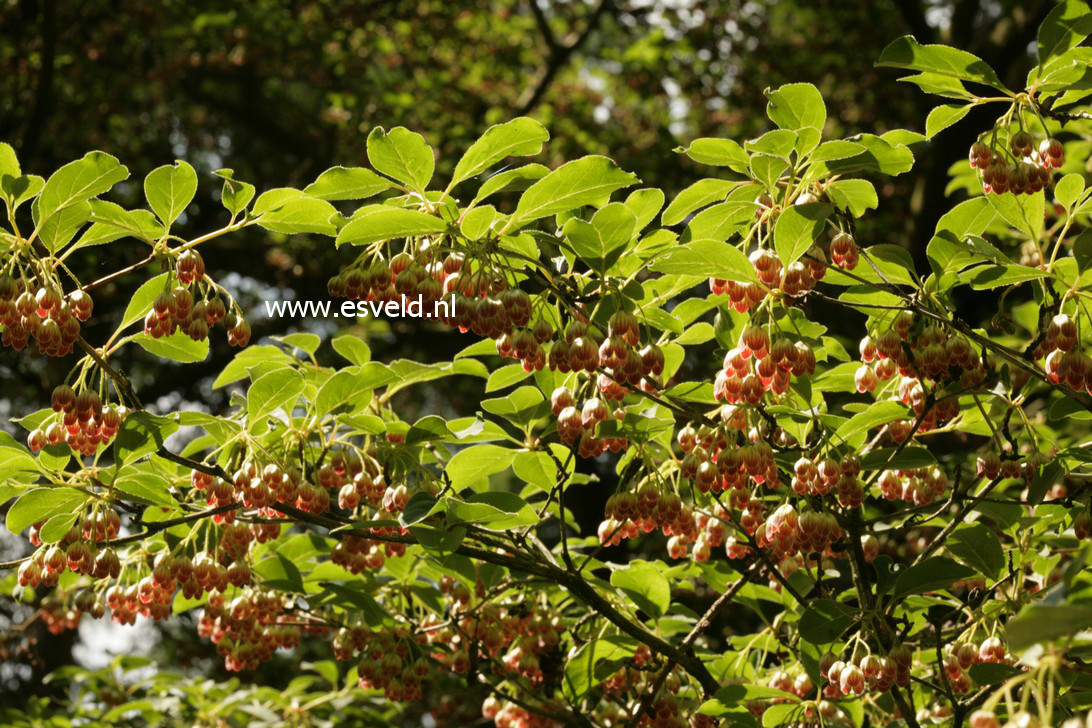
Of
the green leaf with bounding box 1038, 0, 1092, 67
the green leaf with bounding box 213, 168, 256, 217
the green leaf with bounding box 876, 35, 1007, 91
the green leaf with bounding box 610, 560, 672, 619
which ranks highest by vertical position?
the green leaf with bounding box 1038, 0, 1092, 67

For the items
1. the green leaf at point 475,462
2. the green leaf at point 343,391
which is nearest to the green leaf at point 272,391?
the green leaf at point 343,391

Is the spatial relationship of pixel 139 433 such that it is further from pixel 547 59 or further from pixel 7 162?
pixel 547 59

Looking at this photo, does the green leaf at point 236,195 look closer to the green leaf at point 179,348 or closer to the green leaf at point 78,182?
the green leaf at point 78,182

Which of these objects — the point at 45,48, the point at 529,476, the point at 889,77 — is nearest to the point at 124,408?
the point at 529,476

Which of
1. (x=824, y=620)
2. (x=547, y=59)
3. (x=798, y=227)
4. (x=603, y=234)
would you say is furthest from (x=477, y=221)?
(x=547, y=59)

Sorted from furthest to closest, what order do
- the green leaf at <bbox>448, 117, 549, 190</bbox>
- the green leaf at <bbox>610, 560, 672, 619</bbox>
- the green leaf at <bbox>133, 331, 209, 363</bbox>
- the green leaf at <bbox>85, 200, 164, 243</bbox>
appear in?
the green leaf at <bbox>610, 560, 672, 619</bbox> < the green leaf at <bbox>133, 331, 209, 363</bbox> < the green leaf at <bbox>85, 200, 164, 243</bbox> < the green leaf at <bbox>448, 117, 549, 190</bbox>

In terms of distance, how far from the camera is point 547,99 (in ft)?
35.1

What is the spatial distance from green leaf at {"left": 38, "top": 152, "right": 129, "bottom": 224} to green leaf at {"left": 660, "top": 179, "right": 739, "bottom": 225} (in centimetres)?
120

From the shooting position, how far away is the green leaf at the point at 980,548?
254 cm

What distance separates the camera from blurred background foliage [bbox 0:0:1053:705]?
7543mm

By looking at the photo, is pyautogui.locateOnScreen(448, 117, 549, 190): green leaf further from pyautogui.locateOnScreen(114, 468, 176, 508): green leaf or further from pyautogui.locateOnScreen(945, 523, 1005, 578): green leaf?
pyautogui.locateOnScreen(945, 523, 1005, 578): green leaf

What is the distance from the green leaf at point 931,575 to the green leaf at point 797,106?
1.03m

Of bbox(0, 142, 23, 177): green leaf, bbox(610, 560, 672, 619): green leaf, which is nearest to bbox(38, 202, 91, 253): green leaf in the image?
bbox(0, 142, 23, 177): green leaf

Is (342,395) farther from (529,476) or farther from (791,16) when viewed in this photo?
(791,16)
